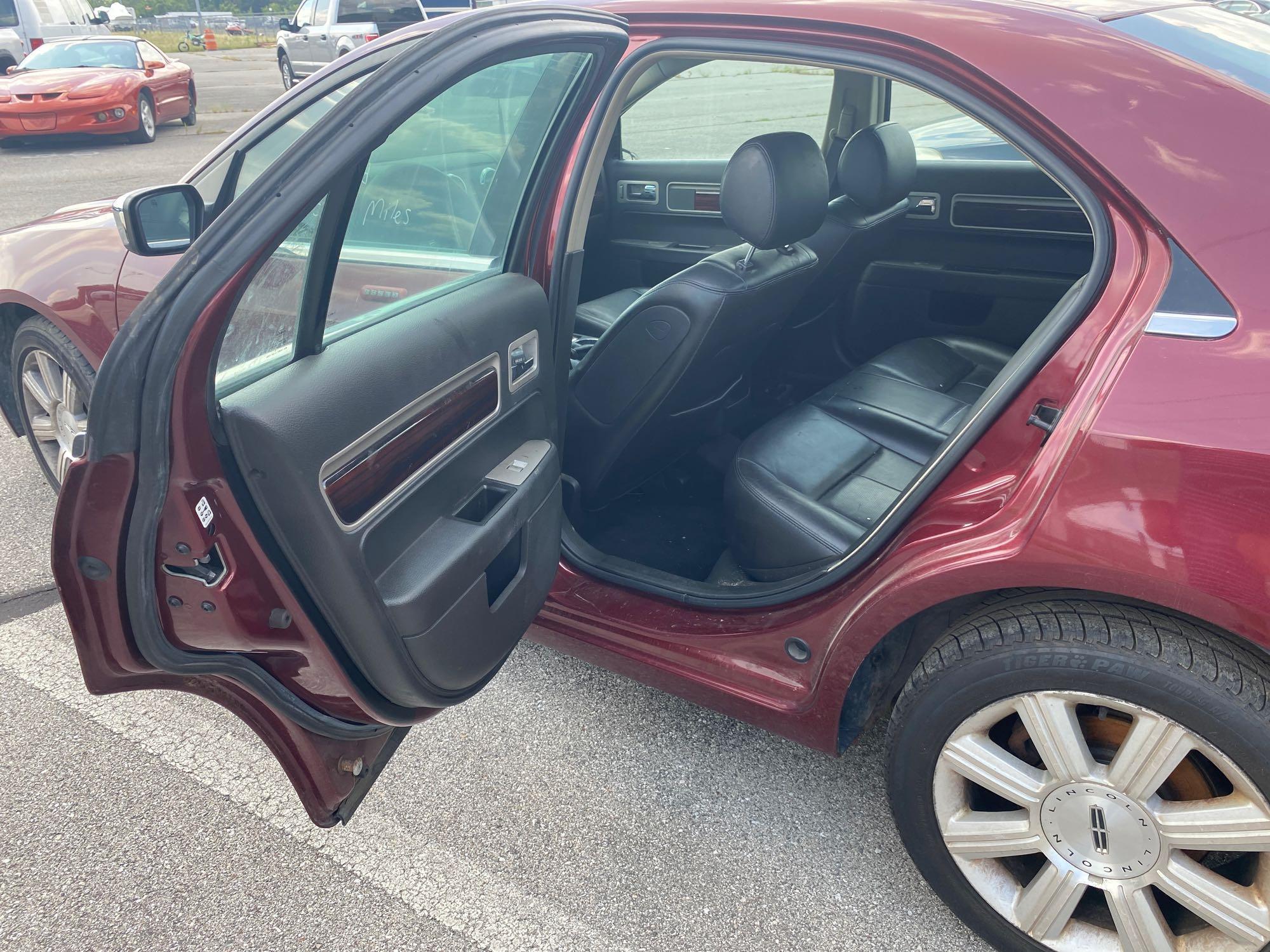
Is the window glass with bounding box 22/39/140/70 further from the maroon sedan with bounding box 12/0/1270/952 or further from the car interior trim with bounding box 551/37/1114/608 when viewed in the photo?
the car interior trim with bounding box 551/37/1114/608

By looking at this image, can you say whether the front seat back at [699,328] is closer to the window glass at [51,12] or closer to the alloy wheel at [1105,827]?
the alloy wheel at [1105,827]

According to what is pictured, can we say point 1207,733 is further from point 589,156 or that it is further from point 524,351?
point 589,156

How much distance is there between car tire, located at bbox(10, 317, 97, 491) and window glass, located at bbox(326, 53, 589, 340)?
1216mm

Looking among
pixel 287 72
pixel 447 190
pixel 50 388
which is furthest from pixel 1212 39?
pixel 287 72

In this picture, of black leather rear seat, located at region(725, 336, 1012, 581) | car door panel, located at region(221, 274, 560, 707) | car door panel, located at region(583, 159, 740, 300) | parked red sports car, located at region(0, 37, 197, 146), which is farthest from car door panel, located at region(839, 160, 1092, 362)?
parked red sports car, located at region(0, 37, 197, 146)

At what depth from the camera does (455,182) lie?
1.89m

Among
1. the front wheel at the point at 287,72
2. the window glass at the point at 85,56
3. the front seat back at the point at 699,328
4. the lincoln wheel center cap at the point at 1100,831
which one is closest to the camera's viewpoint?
the lincoln wheel center cap at the point at 1100,831

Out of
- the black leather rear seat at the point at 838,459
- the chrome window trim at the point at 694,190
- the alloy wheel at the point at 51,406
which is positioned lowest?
the alloy wheel at the point at 51,406

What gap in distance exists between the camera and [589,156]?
6.16 feet

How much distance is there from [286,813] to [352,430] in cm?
102

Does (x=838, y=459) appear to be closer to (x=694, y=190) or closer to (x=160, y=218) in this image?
(x=160, y=218)

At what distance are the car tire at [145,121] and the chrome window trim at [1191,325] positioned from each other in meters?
10.9

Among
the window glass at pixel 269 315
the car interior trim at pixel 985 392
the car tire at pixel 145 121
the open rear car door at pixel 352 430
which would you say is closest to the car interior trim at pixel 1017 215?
the car interior trim at pixel 985 392

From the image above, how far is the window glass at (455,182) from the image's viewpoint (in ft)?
5.49
